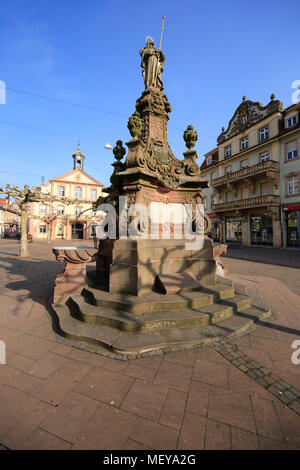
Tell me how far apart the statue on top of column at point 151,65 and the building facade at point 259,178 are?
692 inches

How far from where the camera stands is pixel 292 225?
1858cm

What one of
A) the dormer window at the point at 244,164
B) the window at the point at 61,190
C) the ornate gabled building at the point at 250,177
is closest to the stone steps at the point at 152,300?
the ornate gabled building at the point at 250,177

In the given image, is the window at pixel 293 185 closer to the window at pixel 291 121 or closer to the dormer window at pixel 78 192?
the window at pixel 291 121

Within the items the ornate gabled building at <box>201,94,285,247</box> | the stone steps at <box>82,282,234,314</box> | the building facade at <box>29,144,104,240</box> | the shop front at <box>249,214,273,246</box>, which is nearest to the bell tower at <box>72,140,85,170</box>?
the building facade at <box>29,144,104,240</box>

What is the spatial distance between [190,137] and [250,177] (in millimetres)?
18976

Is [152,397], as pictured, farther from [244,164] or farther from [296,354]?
[244,164]

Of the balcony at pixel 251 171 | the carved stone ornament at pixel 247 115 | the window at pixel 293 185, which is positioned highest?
the carved stone ornament at pixel 247 115

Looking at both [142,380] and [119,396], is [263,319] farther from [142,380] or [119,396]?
[119,396]

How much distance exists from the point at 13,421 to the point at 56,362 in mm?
803

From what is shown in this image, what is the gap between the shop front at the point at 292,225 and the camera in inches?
712

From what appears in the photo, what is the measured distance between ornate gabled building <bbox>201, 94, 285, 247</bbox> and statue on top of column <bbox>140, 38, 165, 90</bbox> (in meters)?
17.6

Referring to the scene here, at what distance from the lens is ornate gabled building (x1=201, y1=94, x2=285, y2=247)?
771 inches

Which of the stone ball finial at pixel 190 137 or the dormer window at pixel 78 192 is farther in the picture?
the dormer window at pixel 78 192
